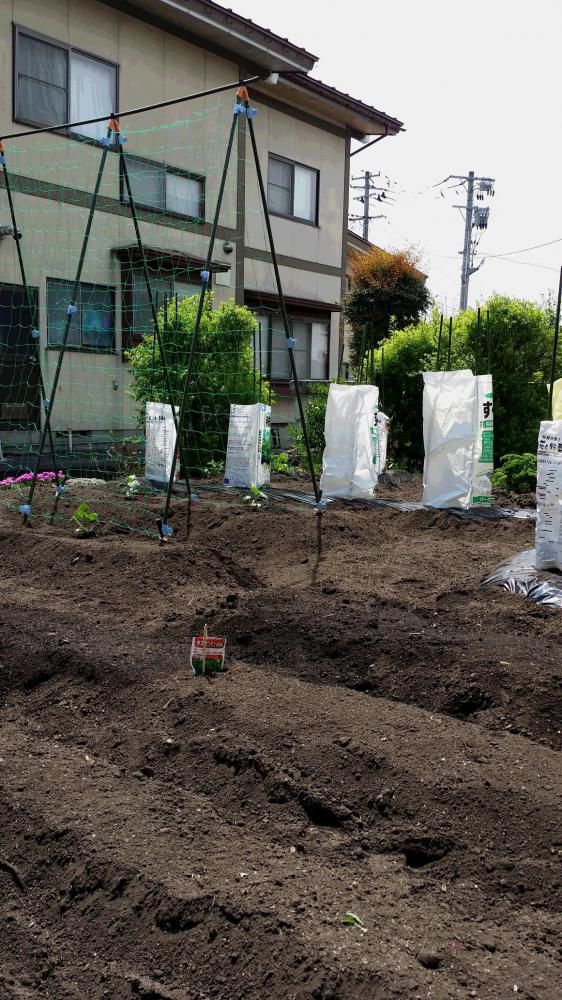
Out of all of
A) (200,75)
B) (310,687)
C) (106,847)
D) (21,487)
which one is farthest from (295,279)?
(106,847)

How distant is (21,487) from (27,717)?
5.62 meters

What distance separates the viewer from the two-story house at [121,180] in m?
10.8

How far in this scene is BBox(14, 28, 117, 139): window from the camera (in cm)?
1072

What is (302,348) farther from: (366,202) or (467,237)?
(366,202)

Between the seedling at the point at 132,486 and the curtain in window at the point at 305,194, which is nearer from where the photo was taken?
the seedling at the point at 132,486

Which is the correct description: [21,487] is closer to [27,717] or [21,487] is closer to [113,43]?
[27,717]

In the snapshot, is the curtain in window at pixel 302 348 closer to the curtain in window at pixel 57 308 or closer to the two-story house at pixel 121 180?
the two-story house at pixel 121 180

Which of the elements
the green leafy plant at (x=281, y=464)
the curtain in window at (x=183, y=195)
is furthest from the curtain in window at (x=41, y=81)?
the green leafy plant at (x=281, y=464)

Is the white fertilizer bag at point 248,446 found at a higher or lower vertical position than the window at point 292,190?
lower

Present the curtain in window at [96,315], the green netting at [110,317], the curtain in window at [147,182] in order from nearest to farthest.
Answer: the green netting at [110,317] → the curtain in window at [96,315] → the curtain in window at [147,182]

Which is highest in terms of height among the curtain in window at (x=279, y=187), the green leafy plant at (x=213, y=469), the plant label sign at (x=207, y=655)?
the curtain in window at (x=279, y=187)

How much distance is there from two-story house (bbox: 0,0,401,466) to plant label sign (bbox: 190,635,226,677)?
21.6ft

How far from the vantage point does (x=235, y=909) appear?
6.52 feet

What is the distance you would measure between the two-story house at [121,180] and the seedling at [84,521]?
11.6 feet
